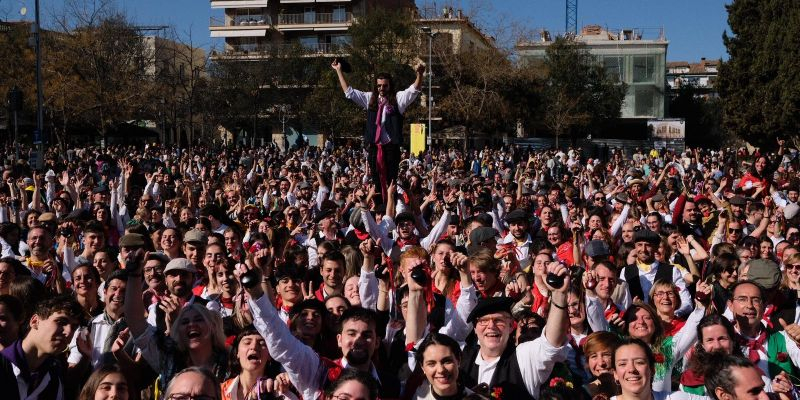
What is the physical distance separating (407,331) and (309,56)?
4782cm

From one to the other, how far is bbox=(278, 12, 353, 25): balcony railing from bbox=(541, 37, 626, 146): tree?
14588 millimetres

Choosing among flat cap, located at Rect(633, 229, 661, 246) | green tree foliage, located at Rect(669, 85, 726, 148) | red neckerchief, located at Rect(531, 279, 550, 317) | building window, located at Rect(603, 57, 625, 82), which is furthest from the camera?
green tree foliage, located at Rect(669, 85, 726, 148)

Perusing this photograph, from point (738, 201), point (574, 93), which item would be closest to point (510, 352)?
point (738, 201)

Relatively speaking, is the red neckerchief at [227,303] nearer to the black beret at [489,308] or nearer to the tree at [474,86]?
the black beret at [489,308]

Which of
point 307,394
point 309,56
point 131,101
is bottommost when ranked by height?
point 307,394

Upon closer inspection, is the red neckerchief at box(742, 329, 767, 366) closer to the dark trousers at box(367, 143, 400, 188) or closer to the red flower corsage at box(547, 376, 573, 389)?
the red flower corsage at box(547, 376, 573, 389)

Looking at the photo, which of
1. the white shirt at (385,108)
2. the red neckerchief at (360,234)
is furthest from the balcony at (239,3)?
the red neckerchief at (360,234)

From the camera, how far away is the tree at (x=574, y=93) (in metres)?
51.7

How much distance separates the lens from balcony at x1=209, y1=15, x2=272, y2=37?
5922 cm

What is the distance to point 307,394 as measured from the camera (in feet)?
13.8

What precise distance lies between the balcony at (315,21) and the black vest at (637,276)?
5349 centimetres

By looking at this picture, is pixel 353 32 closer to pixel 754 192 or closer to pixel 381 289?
pixel 754 192

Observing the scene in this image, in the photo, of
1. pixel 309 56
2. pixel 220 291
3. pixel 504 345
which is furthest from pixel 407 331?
pixel 309 56

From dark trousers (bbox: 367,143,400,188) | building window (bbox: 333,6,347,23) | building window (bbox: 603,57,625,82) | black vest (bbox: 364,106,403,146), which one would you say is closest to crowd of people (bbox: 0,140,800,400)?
dark trousers (bbox: 367,143,400,188)
